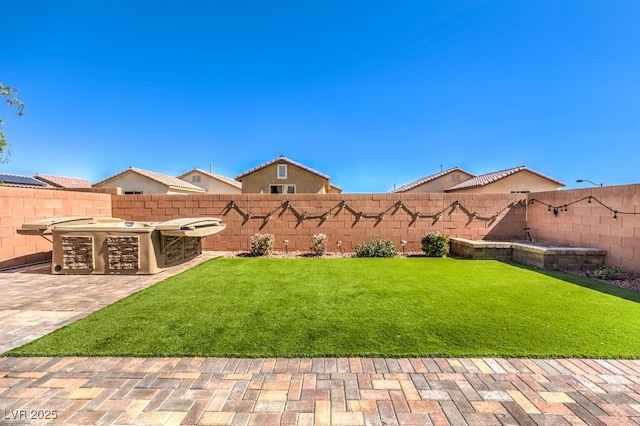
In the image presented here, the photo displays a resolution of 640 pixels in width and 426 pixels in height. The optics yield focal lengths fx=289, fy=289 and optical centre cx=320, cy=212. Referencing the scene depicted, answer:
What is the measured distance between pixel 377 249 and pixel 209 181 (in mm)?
27971

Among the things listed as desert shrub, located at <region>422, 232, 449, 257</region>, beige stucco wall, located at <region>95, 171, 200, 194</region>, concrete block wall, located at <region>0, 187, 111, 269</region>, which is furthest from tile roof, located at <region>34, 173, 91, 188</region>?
desert shrub, located at <region>422, 232, 449, 257</region>

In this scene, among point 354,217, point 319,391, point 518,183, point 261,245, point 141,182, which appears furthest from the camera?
point 141,182

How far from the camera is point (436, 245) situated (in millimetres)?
9547

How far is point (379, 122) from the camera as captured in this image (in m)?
17.2

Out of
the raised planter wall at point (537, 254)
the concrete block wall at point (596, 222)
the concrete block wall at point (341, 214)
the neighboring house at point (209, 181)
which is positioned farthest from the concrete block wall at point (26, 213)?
the neighboring house at point (209, 181)

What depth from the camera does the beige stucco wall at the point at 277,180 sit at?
865 inches

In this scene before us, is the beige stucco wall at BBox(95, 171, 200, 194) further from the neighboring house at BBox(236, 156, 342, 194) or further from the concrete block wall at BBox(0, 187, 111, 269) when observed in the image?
the concrete block wall at BBox(0, 187, 111, 269)

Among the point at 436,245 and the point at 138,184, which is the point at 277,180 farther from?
the point at 436,245

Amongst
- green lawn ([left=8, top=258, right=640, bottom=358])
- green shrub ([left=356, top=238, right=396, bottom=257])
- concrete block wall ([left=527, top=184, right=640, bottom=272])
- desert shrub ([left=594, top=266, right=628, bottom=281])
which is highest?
concrete block wall ([left=527, top=184, right=640, bottom=272])

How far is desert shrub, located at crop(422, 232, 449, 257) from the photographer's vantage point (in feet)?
31.2

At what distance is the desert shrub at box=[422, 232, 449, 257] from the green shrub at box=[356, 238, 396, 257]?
111 cm

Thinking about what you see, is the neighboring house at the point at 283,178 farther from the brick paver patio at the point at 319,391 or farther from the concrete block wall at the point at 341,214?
the brick paver patio at the point at 319,391

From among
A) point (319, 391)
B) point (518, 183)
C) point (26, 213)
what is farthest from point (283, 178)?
point (319, 391)

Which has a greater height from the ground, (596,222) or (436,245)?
(596,222)
